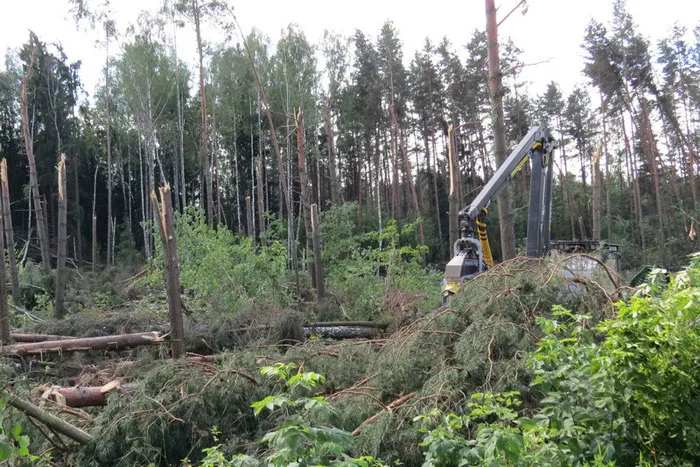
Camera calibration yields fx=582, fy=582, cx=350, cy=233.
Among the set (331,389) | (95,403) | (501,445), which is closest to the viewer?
(501,445)

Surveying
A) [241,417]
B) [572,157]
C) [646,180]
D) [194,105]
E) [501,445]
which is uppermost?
[194,105]

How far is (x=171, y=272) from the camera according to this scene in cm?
Answer: 627

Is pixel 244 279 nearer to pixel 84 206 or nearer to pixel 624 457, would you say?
pixel 624 457

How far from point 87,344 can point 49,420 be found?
12.7 feet

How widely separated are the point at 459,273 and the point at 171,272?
3.61m

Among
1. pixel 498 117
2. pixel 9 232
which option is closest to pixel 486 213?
pixel 498 117

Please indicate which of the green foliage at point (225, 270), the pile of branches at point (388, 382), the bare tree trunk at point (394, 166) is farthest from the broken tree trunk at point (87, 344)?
the bare tree trunk at point (394, 166)

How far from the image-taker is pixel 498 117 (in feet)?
29.9

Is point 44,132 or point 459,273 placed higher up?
point 44,132

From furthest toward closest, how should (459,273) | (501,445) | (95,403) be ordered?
(459,273) → (95,403) → (501,445)

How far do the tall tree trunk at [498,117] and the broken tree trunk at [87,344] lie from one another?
5350 millimetres

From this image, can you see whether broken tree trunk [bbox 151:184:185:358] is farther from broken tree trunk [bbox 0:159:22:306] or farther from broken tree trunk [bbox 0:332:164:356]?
broken tree trunk [bbox 0:159:22:306]

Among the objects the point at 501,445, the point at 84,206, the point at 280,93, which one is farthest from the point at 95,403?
the point at 84,206

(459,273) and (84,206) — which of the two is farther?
(84,206)
